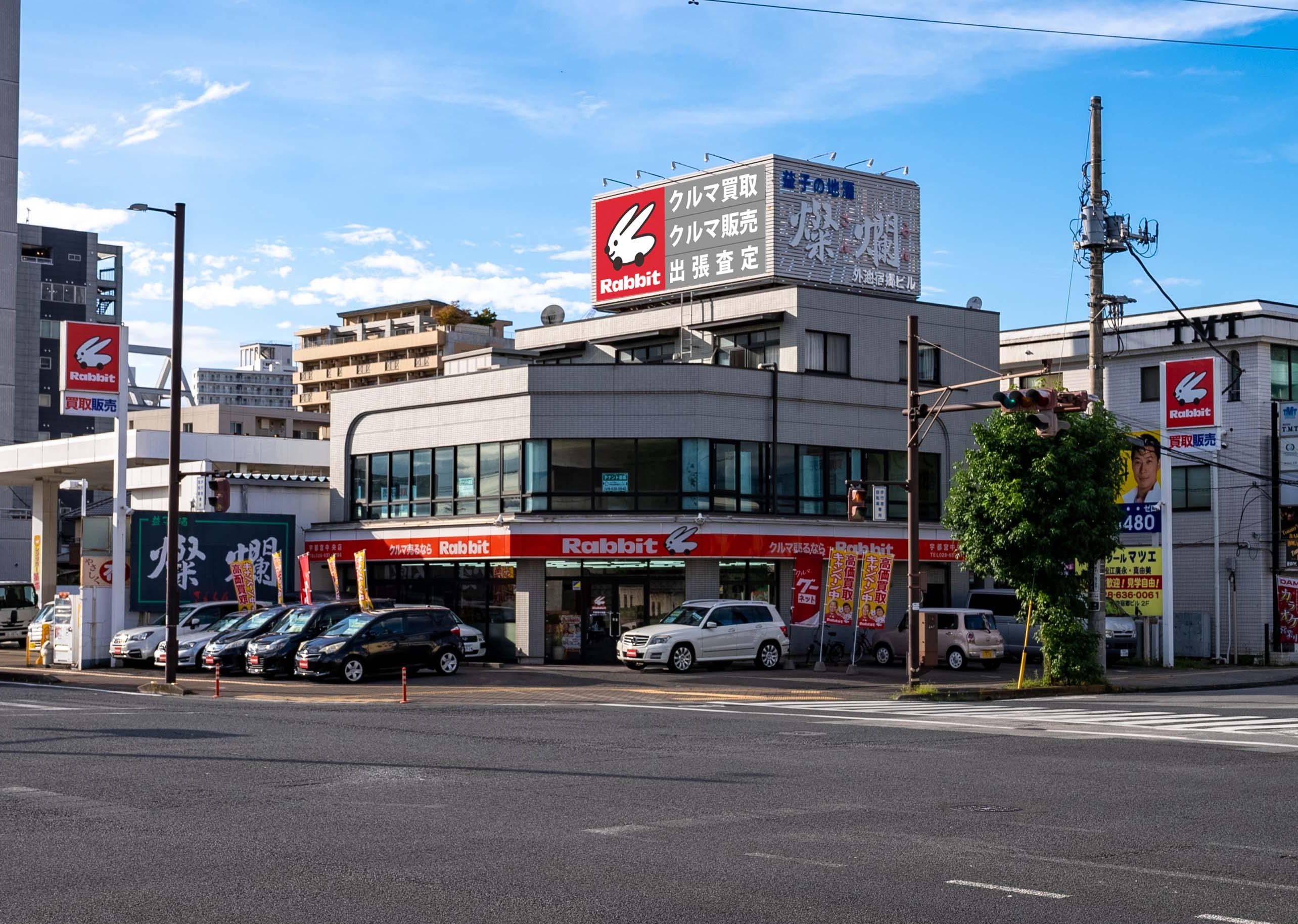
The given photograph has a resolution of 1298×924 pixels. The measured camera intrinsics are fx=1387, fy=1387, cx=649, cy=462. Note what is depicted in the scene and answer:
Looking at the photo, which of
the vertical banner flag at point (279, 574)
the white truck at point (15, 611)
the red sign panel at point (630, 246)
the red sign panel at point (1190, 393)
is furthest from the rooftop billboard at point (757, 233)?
the white truck at point (15, 611)

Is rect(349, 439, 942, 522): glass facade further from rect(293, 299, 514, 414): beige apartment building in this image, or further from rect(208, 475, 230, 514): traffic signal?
rect(293, 299, 514, 414): beige apartment building

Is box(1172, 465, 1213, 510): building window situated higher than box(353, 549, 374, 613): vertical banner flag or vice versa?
box(1172, 465, 1213, 510): building window

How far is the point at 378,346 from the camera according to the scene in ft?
405

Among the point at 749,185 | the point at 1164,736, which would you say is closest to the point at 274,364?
the point at 749,185

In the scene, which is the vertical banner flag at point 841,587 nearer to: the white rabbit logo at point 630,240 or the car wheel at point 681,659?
the car wheel at point 681,659

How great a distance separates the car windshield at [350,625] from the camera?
31.0 m

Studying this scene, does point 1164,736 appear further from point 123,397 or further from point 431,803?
point 123,397

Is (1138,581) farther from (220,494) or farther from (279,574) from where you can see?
(220,494)

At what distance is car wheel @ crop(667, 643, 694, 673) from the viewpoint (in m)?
33.9

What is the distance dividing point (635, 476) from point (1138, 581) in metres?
16.8

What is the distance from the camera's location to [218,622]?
36.5m

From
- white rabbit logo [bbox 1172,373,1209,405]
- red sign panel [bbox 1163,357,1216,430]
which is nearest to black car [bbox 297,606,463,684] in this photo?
red sign panel [bbox 1163,357,1216,430]

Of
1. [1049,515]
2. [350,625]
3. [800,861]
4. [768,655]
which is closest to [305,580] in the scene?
[350,625]

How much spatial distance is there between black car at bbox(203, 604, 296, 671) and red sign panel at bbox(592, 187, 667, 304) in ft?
60.0
